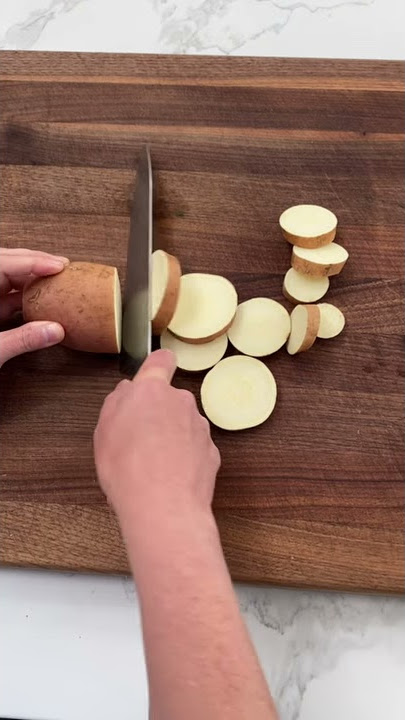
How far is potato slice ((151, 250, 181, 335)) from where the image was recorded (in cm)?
111

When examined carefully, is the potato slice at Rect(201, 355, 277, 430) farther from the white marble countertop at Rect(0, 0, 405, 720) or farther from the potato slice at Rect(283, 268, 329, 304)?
the white marble countertop at Rect(0, 0, 405, 720)

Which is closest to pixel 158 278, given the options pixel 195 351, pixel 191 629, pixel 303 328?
pixel 195 351

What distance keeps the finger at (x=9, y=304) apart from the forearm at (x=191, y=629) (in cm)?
50

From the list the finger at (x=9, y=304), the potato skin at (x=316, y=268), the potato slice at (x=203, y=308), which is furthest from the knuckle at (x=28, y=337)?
the potato skin at (x=316, y=268)

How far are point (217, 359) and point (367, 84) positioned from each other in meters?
0.66

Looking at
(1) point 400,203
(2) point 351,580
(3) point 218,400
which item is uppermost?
(1) point 400,203

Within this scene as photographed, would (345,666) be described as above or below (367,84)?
below

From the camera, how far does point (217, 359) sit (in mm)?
1151

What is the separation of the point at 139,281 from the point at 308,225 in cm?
33

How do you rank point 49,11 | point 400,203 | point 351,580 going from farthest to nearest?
point 49,11 < point 400,203 < point 351,580

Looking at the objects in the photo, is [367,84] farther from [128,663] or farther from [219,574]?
Answer: [128,663]

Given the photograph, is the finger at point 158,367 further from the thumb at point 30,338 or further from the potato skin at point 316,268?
the potato skin at point 316,268

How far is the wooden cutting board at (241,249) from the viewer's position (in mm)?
1074

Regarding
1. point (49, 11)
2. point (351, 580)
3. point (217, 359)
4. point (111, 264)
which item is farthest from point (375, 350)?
point (49, 11)
